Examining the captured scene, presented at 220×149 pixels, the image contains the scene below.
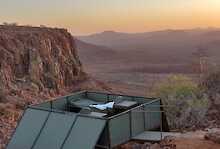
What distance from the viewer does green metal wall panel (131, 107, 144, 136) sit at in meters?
13.6

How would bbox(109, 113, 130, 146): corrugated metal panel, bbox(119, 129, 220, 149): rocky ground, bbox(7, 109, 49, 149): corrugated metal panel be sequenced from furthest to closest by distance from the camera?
1. bbox(7, 109, 49, 149): corrugated metal panel
2. bbox(109, 113, 130, 146): corrugated metal panel
3. bbox(119, 129, 220, 149): rocky ground

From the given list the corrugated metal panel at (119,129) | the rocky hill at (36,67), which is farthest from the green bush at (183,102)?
the rocky hill at (36,67)

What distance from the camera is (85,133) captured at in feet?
41.2

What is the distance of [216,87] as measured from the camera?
2430cm

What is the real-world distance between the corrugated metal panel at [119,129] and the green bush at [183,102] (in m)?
3.85

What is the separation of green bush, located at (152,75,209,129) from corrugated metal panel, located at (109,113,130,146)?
12.6ft

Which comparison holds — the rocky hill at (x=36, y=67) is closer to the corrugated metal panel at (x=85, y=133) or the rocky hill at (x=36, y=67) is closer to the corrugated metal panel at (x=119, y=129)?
the corrugated metal panel at (x=85, y=133)

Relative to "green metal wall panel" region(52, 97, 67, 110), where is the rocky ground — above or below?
below

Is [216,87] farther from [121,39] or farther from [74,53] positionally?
[121,39]

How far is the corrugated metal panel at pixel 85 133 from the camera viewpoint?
1230 centimetres

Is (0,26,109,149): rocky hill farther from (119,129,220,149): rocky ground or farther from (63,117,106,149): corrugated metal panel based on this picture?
(119,129,220,149): rocky ground

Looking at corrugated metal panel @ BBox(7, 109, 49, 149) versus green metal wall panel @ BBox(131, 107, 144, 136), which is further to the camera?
corrugated metal panel @ BBox(7, 109, 49, 149)

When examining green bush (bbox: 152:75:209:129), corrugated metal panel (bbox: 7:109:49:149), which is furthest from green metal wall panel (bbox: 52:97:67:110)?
green bush (bbox: 152:75:209:129)

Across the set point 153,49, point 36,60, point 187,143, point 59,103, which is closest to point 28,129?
point 59,103
